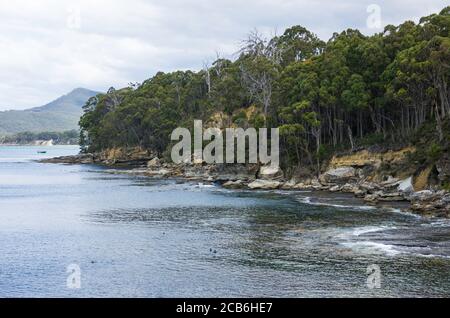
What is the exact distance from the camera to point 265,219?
49.8m

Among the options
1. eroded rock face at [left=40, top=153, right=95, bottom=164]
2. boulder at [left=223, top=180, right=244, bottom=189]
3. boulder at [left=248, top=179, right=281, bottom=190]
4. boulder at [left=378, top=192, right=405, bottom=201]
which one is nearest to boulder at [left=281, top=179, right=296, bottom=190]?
boulder at [left=248, top=179, right=281, bottom=190]

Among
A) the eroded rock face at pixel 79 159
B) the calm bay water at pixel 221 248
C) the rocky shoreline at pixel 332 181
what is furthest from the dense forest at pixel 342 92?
the eroded rock face at pixel 79 159

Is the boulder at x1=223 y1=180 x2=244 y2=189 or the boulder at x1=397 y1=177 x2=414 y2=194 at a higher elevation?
the boulder at x1=397 y1=177 x2=414 y2=194

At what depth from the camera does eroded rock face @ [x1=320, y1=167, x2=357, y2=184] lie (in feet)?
242

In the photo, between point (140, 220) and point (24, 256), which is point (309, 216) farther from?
point (24, 256)

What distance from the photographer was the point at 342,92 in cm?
7525

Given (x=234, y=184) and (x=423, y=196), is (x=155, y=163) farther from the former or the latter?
(x=423, y=196)

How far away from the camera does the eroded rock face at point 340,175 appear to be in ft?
242

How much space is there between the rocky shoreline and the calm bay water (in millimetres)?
3342

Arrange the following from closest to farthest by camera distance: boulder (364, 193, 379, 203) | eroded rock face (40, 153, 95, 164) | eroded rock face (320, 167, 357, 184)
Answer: boulder (364, 193, 379, 203) → eroded rock face (320, 167, 357, 184) → eroded rock face (40, 153, 95, 164)

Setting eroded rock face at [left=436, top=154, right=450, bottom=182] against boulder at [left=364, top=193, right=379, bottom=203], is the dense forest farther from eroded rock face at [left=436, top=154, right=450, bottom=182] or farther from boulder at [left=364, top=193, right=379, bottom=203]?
boulder at [left=364, top=193, right=379, bottom=203]

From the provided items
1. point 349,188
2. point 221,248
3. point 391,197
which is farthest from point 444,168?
point 221,248

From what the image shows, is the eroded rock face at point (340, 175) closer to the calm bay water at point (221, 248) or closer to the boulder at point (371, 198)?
the calm bay water at point (221, 248)

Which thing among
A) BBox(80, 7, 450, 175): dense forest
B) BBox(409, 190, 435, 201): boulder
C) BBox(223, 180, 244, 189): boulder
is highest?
BBox(80, 7, 450, 175): dense forest
